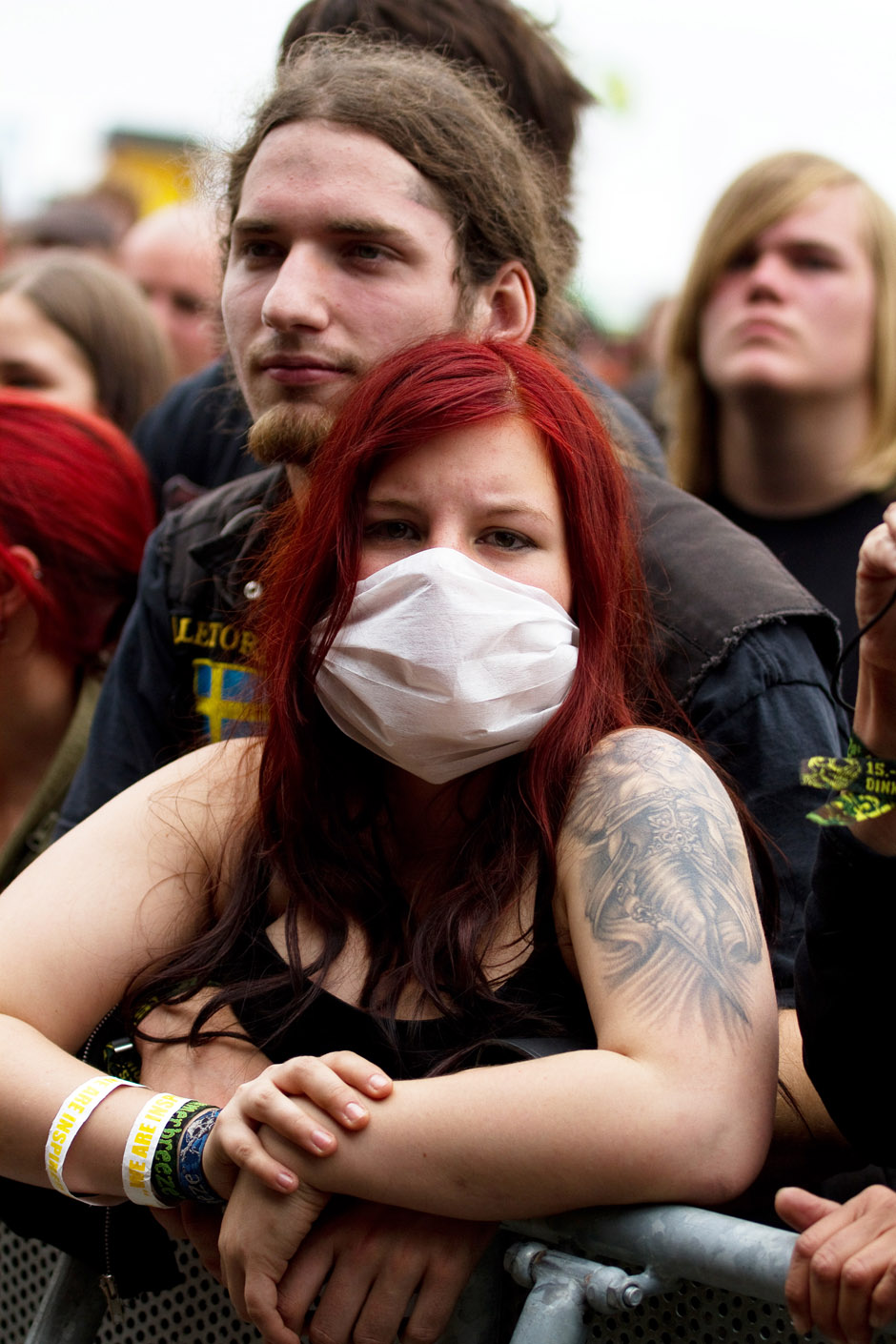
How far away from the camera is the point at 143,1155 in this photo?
5.68ft

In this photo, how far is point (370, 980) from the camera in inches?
74.2

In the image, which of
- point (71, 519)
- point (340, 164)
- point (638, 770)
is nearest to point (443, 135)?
point (340, 164)

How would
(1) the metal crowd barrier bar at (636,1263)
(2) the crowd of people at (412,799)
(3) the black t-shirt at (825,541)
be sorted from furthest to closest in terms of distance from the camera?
(3) the black t-shirt at (825,541), (2) the crowd of people at (412,799), (1) the metal crowd barrier bar at (636,1263)

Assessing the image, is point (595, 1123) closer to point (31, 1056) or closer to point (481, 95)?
point (31, 1056)

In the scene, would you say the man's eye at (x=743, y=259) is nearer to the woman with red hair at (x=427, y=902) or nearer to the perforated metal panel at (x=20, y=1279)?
the woman with red hair at (x=427, y=902)

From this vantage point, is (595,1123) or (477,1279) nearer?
(595,1123)

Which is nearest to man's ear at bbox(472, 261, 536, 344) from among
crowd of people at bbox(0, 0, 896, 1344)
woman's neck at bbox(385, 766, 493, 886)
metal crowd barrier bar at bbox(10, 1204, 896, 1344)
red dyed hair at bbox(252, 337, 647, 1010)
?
crowd of people at bbox(0, 0, 896, 1344)

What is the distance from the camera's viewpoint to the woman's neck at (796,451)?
371 cm

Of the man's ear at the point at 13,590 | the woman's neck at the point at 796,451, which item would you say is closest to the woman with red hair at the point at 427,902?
the man's ear at the point at 13,590

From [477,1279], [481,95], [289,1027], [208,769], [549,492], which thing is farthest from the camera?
[481,95]

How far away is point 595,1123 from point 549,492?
903 mm

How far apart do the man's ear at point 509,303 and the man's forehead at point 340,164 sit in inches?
6.7

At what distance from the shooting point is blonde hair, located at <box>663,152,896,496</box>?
378cm

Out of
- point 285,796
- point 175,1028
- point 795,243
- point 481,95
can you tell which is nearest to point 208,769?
point 285,796
